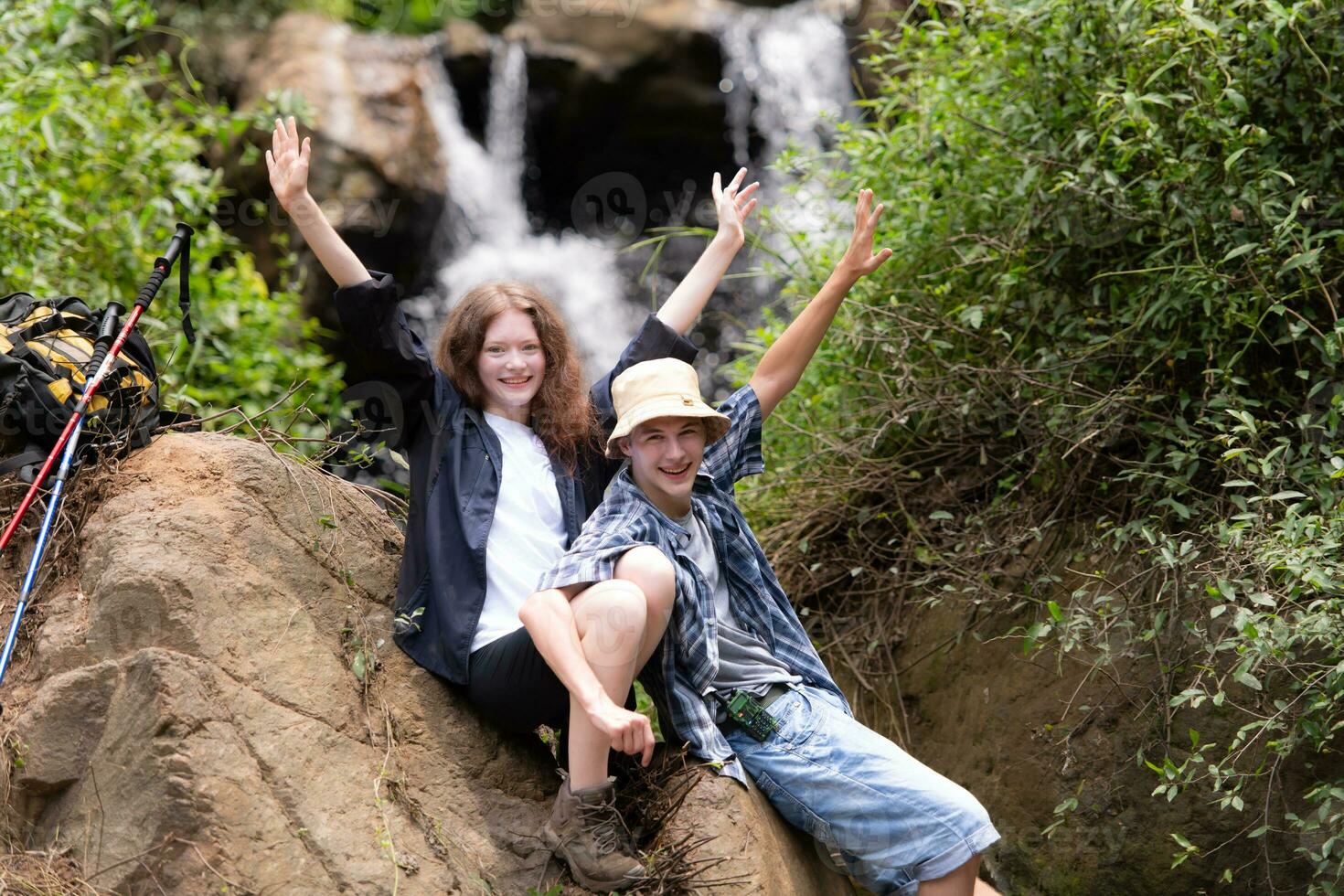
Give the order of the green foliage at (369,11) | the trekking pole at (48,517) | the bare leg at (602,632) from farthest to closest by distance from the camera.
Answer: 1. the green foliage at (369,11)
2. the trekking pole at (48,517)
3. the bare leg at (602,632)

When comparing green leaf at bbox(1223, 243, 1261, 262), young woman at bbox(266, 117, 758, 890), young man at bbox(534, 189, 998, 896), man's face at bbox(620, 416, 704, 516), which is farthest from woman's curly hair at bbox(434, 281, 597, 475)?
green leaf at bbox(1223, 243, 1261, 262)

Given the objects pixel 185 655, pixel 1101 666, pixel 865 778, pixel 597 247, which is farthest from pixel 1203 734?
pixel 597 247

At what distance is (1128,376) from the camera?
421 centimetres

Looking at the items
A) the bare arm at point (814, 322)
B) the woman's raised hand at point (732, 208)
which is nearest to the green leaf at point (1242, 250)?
the bare arm at point (814, 322)

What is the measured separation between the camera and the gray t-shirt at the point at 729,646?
3113 mm

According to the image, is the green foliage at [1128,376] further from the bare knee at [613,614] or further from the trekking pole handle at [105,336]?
the trekking pole handle at [105,336]

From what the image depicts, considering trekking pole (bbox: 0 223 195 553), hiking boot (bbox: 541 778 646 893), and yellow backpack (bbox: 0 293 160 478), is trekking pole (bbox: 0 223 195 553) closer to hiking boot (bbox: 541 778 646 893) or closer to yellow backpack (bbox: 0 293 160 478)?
yellow backpack (bbox: 0 293 160 478)

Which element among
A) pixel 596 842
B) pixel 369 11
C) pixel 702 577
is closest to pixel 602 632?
pixel 702 577

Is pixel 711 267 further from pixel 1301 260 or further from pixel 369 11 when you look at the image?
pixel 369 11

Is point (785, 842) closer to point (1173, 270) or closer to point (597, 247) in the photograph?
point (1173, 270)

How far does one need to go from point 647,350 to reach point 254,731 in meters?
1.37

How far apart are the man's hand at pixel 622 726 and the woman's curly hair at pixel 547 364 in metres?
0.84

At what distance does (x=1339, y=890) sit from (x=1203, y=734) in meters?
0.55

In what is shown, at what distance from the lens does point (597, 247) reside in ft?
30.4
